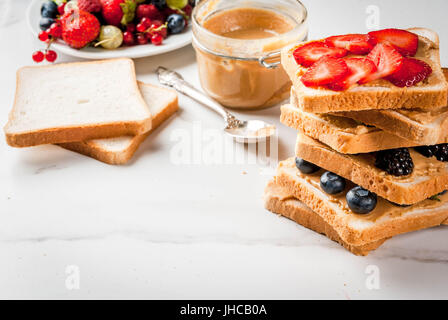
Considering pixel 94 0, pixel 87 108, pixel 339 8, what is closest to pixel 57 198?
pixel 87 108

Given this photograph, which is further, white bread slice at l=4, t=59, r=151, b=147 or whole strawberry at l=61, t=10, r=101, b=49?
whole strawberry at l=61, t=10, r=101, b=49

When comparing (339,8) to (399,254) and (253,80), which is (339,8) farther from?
(399,254)

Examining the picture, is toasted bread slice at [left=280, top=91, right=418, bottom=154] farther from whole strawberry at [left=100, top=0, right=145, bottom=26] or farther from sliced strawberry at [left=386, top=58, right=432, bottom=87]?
whole strawberry at [left=100, top=0, right=145, bottom=26]

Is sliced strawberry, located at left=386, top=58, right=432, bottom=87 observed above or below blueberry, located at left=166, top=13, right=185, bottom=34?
above

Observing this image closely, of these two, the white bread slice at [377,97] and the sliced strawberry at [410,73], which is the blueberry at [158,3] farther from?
the sliced strawberry at [410,73]

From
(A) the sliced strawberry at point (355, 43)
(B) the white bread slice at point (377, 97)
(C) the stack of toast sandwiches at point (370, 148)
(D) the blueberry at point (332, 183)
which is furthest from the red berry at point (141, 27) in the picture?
(D) the blueberry at point (332, 183)

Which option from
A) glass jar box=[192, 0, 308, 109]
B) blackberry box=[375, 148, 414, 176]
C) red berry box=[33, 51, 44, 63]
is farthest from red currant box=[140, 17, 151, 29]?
blackberry box=[375, 148, 414, 176]

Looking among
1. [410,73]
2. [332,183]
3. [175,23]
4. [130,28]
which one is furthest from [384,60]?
[130,28]
